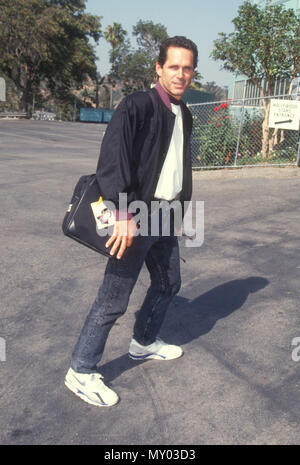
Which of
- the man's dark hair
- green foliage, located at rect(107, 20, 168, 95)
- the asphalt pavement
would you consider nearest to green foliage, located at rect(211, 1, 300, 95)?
the asphalt pavement

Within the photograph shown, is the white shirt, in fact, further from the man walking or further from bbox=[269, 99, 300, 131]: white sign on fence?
bbox=[269, 99, 300, 131]: white sign on fence

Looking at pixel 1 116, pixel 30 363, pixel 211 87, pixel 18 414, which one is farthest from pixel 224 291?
pixel 211 87

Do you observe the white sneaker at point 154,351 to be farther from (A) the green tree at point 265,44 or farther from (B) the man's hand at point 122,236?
(A) the green tree at point 265,44

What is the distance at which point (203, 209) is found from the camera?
812 centimetres

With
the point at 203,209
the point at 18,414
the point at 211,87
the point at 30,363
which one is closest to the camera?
the point at 18,414

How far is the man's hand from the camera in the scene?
2512 millimetres

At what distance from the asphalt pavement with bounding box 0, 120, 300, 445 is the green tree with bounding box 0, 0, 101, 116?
119ft

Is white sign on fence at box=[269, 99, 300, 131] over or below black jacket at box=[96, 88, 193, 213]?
over

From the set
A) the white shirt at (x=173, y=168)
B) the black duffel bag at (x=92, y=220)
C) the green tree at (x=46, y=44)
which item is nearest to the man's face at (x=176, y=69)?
the white shirt at (x=173, y=168)

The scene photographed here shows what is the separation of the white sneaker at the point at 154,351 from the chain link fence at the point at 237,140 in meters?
8.80

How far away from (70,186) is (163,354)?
6822 millimetres

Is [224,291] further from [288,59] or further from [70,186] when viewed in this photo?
[288,59]

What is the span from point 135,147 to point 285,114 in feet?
30.6

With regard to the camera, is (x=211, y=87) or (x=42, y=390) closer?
(x=42, y=390)
